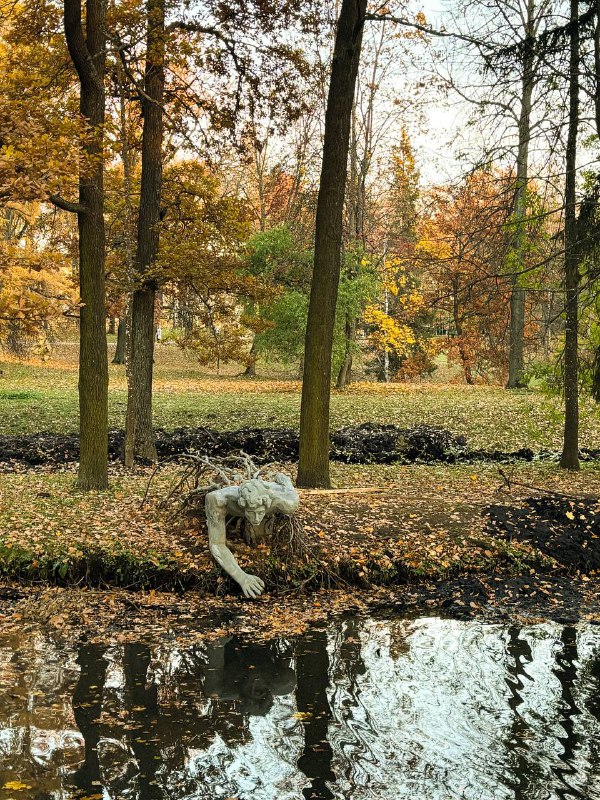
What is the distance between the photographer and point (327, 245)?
1068cm

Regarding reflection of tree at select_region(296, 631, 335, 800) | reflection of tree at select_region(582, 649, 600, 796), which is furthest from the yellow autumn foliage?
reflection of tree at select_region(582, 649, 600, 796)

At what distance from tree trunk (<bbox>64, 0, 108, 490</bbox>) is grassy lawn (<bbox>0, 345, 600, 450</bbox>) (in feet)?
22.1

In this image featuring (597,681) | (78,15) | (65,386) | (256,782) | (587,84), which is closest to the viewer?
(256,782)

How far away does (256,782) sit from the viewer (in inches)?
178

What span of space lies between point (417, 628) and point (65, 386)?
70.3ft

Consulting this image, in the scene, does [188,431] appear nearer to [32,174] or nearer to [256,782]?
Answer: [32,174]

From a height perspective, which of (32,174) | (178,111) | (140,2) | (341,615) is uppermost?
(140,2)

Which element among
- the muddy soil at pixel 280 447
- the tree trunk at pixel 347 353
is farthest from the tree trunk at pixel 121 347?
the muddy soil at pixel 280 447

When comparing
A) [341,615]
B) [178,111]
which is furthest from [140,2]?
[341,615]

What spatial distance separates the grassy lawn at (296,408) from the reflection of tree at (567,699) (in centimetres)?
688

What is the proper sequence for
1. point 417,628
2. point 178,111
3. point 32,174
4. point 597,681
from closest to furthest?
point 597,681, point 417,628, point 32,174, point 178,111

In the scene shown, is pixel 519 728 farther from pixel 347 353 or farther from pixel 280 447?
pixel 347 353

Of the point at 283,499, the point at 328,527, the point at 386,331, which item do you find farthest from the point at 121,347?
the point at 283,499

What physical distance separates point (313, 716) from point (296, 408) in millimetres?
15421
